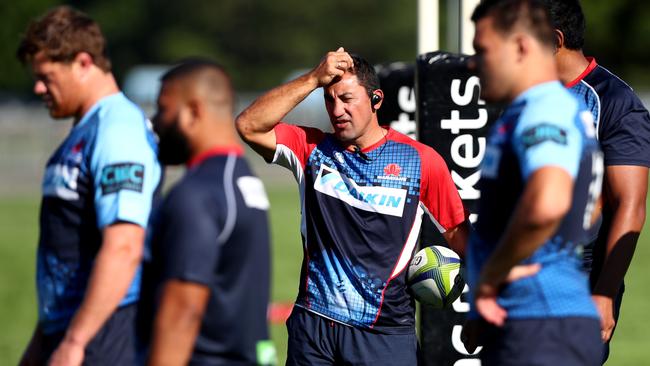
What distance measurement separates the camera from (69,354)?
4.22 meters

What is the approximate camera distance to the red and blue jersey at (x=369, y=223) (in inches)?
224

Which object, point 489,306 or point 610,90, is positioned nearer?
point 489,306

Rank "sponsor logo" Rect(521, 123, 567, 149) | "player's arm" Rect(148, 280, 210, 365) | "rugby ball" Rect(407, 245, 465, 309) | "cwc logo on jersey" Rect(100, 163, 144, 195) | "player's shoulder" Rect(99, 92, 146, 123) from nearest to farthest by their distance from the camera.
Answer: "player's arm" Rect(148, 280, 210, 365)
"sponsor logo" Rect(521, 123, 567, 149)
"cwc logo on jersey" Rect(100, 163, 144, 195)
"player's shoulder" Rect(99, 92, 146, 123)
"rugby ball" Rect(407, 245, 465, 309)

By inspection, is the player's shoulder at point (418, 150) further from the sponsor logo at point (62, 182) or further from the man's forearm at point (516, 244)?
the sponsor logo at point (62, 182)

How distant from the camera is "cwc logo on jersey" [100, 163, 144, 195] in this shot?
4367 millimetres

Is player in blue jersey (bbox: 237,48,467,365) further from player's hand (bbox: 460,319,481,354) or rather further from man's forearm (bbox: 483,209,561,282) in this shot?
man's forearm (bbox: 483,209,561,282)

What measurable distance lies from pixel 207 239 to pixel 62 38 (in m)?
1.28

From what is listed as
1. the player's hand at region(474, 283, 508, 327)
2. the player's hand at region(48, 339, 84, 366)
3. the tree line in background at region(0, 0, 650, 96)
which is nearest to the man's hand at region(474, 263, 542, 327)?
the player's hand at region(474, 283, 508, 327)

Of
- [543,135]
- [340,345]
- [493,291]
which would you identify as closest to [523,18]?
[543,135]

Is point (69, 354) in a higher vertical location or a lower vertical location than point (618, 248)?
lower

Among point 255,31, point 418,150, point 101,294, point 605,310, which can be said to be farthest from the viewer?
point 255,31

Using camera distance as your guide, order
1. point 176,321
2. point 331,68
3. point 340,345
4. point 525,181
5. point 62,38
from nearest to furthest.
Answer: point 176,321
point 525,181
point 62,38
point 340,345
point 331,68

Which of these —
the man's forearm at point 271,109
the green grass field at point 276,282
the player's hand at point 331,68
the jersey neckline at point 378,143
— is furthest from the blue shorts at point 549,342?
the green grass field at point 276,282

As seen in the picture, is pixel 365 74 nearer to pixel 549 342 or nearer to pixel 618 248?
pixel 618 248
